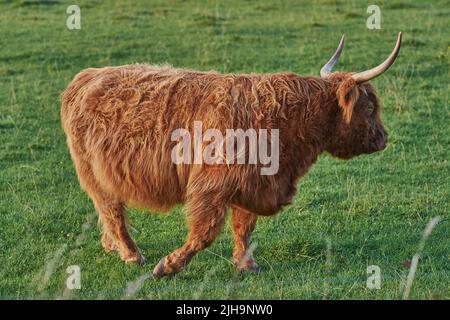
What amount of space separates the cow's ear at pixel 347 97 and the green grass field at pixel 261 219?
1.14 metres

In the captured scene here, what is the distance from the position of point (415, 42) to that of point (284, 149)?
8.50 m

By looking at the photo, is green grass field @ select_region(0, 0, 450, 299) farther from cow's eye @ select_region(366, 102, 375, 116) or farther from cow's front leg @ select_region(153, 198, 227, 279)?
cow's eye @ select_region(366, 102, 375, 116)

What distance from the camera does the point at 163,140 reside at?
6621 millimetres

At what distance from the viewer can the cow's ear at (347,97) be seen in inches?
263

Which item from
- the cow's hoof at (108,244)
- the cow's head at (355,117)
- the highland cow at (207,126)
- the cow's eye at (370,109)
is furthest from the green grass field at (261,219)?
the cow's eye at (370,109)

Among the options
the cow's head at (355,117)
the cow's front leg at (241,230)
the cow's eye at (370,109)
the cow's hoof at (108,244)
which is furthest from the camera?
the cow's hoof at (108,244)

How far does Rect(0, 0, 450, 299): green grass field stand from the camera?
661 centimetres

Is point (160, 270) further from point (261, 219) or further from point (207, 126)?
point (261, 219)

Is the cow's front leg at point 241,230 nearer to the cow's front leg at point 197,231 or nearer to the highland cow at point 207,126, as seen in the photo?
the highland cow at point 207,126

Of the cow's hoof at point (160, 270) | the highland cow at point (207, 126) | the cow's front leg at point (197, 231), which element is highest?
the highland cow at point (207, 126)

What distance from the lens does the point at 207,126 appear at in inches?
256

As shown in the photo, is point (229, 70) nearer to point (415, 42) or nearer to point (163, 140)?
point (415, 42)

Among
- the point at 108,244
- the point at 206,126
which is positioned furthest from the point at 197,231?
the point at 108,244

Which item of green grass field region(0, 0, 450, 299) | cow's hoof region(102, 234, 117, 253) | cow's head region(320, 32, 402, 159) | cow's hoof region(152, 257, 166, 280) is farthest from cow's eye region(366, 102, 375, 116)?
cow's hoof region(102, 234, 117, 253)
